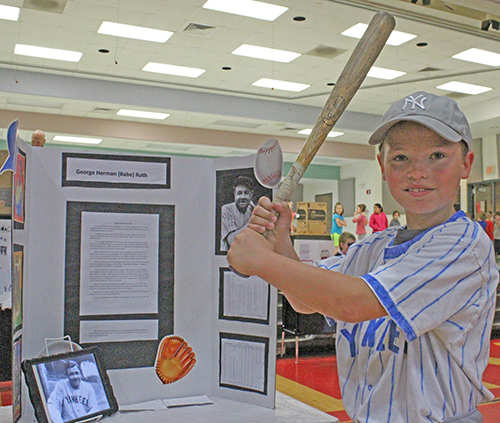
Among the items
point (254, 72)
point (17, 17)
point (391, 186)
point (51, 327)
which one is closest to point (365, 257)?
point (391, 186)

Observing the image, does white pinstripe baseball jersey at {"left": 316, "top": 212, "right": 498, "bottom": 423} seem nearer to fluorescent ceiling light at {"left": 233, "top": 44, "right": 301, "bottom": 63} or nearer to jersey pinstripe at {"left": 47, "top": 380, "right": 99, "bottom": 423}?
jersey pinstripe at {"left": 47, "top": 380, "right": 99, "bottom": 423}

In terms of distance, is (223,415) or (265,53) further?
(265,53)

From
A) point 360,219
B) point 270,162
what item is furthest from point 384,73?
point 270,162

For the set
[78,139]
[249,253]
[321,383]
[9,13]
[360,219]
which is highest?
[9,13]

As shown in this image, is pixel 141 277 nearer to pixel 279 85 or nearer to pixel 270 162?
pixel 270 162

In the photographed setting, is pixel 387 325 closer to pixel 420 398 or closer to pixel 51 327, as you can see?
pixel 420 398

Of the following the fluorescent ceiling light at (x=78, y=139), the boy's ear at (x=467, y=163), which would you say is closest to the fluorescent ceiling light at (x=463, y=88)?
the fluorescent ceiling light at (x=78, y=139)

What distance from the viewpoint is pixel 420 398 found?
1.05 meters

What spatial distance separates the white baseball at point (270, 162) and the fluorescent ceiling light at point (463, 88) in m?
11.5

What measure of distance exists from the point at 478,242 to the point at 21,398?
1.65 m

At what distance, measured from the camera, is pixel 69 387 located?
200 centimetres

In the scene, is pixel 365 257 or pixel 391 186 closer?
pixel 391 186

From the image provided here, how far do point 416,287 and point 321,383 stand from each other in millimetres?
4032

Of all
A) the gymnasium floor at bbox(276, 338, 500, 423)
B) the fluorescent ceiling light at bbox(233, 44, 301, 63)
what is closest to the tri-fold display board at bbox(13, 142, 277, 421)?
the gymnasium floor at bbox(276, 338, 500, 423)
